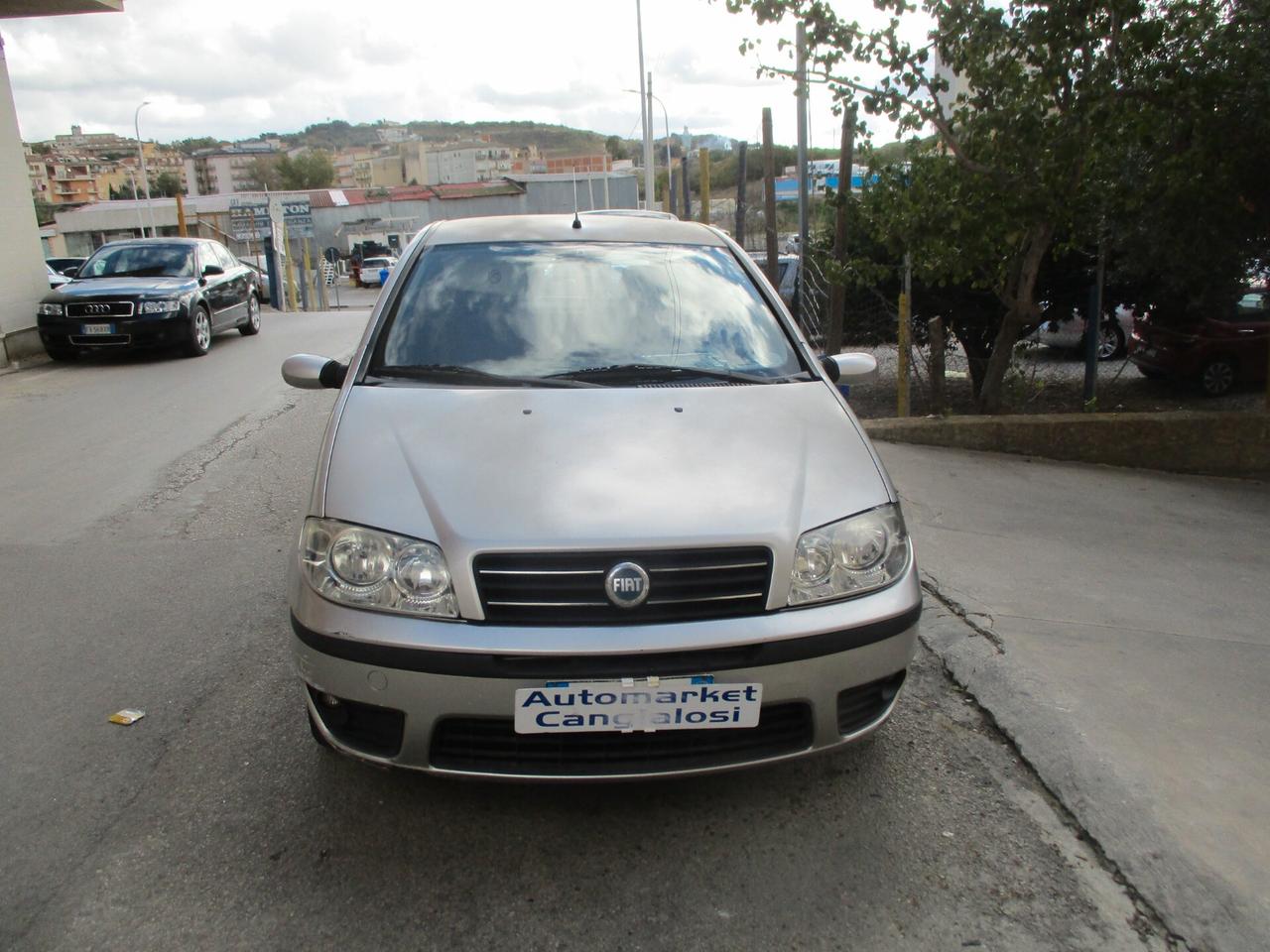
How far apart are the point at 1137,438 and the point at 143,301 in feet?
37.0

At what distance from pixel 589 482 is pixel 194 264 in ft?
44.3

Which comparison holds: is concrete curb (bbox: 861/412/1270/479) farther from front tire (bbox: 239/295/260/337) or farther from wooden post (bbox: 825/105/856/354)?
front tire (bbox: 239/295/260/337)

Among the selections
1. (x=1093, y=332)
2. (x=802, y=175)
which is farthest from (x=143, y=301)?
(x=1093, y=332)

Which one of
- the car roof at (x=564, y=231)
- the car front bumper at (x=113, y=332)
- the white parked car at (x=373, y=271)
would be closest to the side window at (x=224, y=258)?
the car front bumper at (x=113, y=332)

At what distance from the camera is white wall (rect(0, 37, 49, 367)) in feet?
43.6

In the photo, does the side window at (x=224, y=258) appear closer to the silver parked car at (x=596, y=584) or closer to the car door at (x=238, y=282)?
the car door at (x=238, y=282)

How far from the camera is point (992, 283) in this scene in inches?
354

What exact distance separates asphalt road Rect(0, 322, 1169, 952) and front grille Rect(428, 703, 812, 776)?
0.28m

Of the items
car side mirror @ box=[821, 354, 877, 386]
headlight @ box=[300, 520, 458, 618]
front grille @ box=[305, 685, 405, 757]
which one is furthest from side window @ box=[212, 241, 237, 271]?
front grille @ box=[305, 685, 405, 757]

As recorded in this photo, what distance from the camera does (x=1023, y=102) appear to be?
7625 millimetres

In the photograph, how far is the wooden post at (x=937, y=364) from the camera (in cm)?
905

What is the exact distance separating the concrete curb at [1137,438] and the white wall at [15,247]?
11.6 meters

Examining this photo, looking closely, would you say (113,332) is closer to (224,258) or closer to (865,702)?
(224,258)

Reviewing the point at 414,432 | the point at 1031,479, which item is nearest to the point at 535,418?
the point at 414,432
